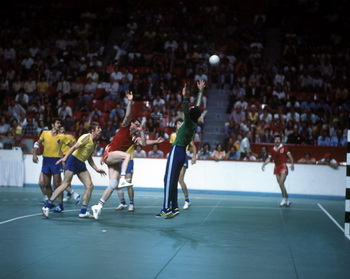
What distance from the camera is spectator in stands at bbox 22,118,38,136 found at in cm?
2439

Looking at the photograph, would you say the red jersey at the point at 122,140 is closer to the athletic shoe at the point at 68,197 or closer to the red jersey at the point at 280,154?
the athletic shoe at the point at 68,197

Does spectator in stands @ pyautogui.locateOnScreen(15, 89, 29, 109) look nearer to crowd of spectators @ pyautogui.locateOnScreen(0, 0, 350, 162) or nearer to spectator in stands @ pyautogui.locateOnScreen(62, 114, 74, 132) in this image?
crowd of spectators @ pyautogui.locateOnScreen(0, 0, 350, 162)

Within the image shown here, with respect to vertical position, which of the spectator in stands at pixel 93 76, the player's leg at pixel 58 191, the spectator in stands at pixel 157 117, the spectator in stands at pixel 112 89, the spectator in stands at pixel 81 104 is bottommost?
the player's leg at pixel 58 191

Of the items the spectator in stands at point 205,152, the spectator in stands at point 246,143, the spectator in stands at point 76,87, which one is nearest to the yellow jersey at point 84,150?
the spectator in stands at point 205,152

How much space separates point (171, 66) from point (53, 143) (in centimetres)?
1476

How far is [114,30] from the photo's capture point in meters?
34.3

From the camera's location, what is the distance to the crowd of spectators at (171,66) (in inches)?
968

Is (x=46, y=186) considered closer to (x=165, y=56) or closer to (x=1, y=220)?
(x=1, y=220)

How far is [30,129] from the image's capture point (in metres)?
24.4

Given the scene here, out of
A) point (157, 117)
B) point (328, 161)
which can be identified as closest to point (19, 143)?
point (157, 117)

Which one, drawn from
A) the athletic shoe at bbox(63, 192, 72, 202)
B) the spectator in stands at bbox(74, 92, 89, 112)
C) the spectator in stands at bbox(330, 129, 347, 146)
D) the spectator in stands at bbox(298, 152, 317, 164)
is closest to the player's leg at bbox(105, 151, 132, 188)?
the athletic shoe at bbox(63, 192, 72, 202)

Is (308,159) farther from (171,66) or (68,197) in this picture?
(171,66)

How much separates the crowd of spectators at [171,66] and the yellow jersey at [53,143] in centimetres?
862

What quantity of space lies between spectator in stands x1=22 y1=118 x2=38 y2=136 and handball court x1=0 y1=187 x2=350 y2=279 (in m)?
8.19
